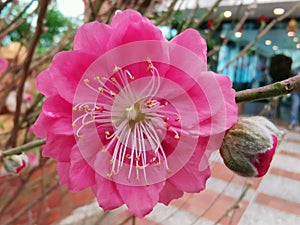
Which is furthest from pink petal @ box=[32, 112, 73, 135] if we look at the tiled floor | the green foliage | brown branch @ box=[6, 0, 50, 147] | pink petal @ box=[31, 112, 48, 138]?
the green foliage

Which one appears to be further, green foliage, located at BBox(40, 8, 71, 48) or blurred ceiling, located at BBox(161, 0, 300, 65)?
green foliage, located at BBox(40, 8, 71, 48)

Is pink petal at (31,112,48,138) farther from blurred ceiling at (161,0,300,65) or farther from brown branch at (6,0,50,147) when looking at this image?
blurred ceiling at (161,0,300,65)

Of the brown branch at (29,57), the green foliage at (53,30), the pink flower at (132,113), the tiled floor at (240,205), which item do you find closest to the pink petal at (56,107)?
the pink flower at (132,113)

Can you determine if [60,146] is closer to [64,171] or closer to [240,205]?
[64,171]

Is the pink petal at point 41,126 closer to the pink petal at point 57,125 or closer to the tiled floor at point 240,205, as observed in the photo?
the pink petal at point 57,125

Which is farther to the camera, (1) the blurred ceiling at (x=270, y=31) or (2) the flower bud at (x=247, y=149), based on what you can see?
(1) the blurred ceiling at (x=270, y=31)

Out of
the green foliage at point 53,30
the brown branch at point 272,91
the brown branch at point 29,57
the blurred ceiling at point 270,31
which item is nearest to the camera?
the brown branch at point 272,91

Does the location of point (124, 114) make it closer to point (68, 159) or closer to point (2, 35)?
point (68, 159)
